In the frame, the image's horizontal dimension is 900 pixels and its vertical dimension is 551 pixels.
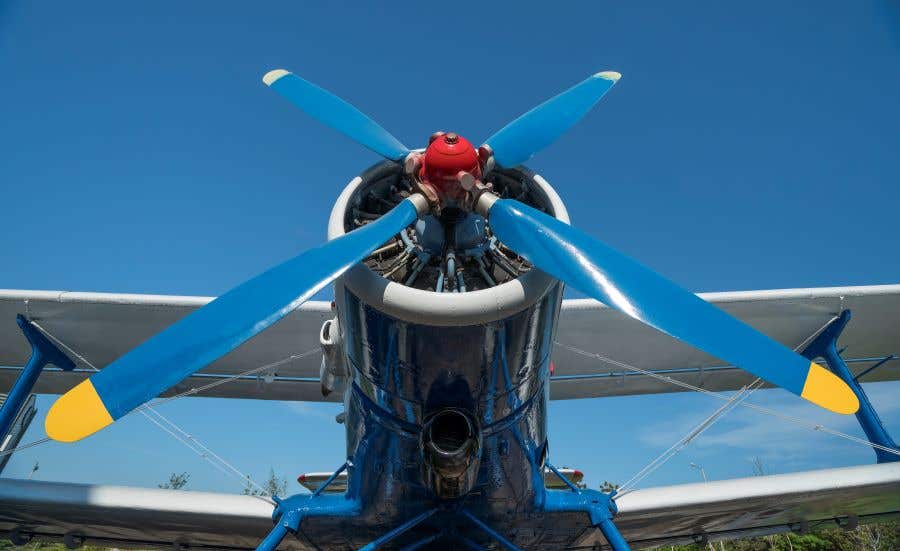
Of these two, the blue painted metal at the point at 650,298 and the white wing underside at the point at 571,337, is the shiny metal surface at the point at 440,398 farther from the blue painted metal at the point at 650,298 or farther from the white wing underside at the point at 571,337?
the white wing underside at the point at 571,337

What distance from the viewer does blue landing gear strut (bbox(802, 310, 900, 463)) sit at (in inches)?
277

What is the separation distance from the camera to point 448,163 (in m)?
3.76

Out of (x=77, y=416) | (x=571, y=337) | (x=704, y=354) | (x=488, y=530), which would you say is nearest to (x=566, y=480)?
(x=488, y=530)

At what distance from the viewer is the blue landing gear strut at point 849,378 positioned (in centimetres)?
703

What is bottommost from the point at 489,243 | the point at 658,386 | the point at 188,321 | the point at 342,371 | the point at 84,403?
the point at 84,403

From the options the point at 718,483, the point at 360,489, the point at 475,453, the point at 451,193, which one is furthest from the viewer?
the point at 718,483

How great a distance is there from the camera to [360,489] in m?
4.97

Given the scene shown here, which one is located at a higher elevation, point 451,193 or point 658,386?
point 658,386

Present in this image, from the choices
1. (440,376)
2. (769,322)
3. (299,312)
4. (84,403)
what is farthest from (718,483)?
(84,403)

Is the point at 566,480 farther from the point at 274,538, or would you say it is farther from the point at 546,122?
the point at 546,122

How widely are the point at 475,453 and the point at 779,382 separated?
208 cm

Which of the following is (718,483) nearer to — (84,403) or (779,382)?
(779,382)

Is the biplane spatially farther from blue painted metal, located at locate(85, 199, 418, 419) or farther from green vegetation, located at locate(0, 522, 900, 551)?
green vegetation, located at locate(0, 522, 900, 551)

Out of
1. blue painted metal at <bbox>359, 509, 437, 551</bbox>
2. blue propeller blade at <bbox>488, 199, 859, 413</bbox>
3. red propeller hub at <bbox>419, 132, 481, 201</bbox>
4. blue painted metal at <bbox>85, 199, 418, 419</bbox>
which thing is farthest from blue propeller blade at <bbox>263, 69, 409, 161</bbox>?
blue painted metal at <bbox>359, 509, 437, 551</bbox>
